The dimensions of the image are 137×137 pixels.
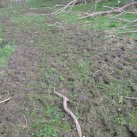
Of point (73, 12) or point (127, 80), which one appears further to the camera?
point (73, 12)

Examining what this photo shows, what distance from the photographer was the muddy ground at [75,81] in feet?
15.6

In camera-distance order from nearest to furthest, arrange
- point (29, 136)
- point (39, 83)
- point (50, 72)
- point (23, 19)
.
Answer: point (29, 136), point (39, 83), point (50, 72), point (23, 19)

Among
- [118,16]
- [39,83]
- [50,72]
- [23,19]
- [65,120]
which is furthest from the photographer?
[23,19]

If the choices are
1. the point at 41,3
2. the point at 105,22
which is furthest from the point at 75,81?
the point at 41,3

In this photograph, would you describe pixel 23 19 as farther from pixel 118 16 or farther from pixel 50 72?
pixel 50 72

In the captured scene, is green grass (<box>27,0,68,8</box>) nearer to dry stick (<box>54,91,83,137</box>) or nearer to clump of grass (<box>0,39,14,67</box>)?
clump of grass (<box>0,39,14,67</box>)

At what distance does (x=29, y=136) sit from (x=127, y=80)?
240 centimetres

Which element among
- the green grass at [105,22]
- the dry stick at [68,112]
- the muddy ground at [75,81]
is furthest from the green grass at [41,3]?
the dry stick at [68,112]

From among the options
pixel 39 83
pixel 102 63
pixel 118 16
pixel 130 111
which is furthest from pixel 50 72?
pixel 118 16

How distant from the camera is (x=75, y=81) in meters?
6.09

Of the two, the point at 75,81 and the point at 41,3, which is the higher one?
the point at 75,81

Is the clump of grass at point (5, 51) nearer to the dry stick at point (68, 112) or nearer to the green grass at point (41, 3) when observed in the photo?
the dry stick at point (68, 112)

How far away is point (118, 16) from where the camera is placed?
11.5m

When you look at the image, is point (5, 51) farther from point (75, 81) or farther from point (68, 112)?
point (68, 112)
